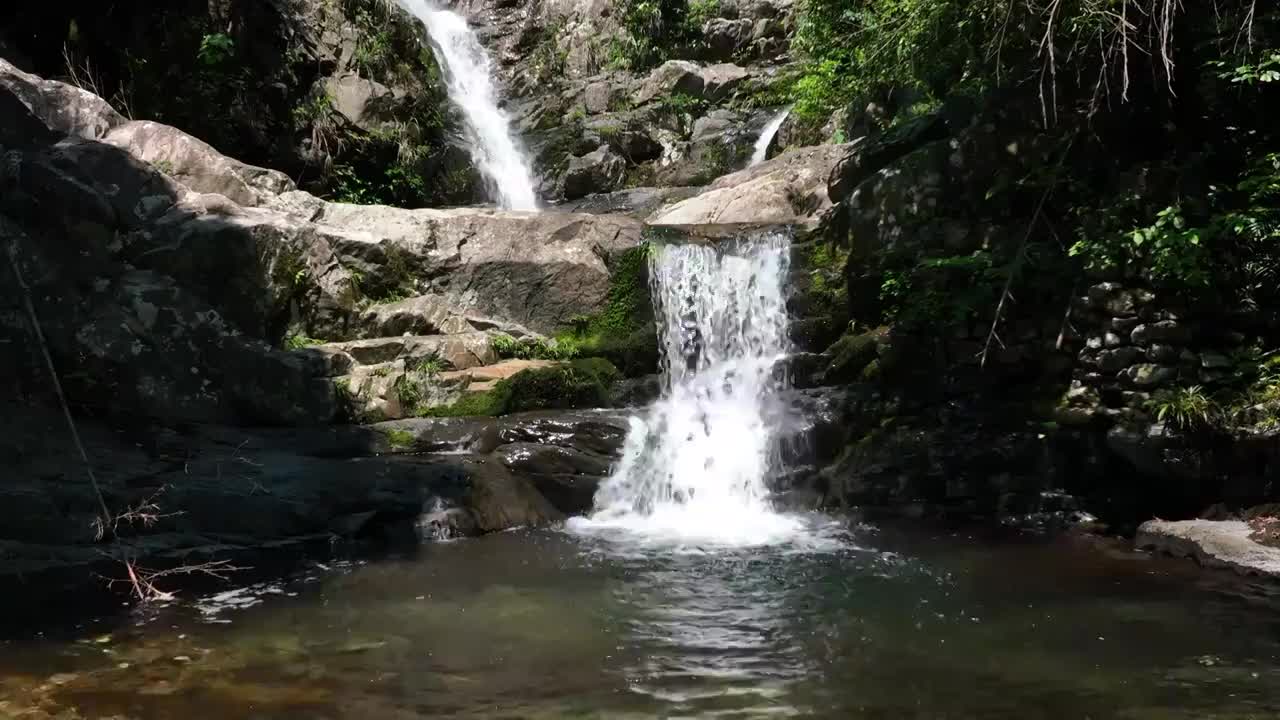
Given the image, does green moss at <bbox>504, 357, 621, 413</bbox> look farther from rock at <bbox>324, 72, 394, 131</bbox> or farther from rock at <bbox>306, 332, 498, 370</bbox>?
rock at <bbox>324, 72, 394, 131</bbox>

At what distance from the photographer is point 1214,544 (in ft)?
21.4

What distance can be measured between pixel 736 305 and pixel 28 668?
8.35 m

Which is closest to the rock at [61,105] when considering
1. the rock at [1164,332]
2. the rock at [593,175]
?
the rock at [593,175]

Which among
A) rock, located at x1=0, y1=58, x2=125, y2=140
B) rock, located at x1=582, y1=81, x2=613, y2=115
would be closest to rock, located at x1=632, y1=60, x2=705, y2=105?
rock, located at x1=582, y1=81, x2=613, y2=115

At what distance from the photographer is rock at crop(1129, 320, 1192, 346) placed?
7637 mm

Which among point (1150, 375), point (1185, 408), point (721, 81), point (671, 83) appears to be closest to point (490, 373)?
point (1150, 375)

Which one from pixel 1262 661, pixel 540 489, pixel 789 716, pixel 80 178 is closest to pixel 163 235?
pixel 80 178

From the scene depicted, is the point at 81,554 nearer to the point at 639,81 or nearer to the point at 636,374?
the point at 636,374

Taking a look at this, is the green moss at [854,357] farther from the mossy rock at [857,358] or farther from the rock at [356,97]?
the rock at [356,97]

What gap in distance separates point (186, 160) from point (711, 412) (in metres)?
7.98

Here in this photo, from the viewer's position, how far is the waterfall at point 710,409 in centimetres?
888

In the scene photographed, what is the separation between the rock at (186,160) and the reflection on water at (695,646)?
7.50 metres

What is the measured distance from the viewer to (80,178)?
10.3 m

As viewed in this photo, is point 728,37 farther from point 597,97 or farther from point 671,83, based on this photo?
point 597,97
